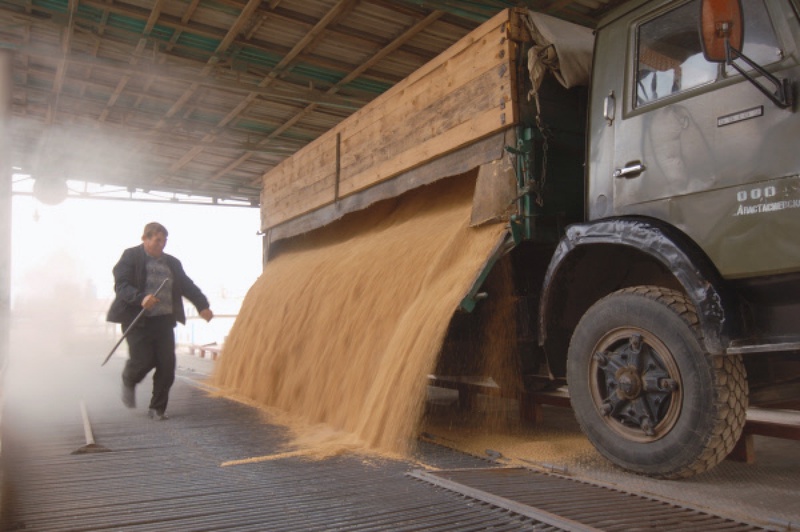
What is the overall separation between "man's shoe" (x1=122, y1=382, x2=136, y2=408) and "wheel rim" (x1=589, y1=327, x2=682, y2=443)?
4.41m

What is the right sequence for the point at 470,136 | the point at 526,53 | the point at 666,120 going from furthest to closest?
the point at 470,136
the point at 526,53
the point at 666,120

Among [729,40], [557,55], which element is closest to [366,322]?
[557,55]

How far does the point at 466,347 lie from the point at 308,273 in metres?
2.58

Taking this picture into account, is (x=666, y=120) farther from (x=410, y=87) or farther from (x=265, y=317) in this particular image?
(x=265, y=317)

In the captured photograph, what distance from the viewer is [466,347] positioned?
485cm

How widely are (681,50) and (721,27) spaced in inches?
27.1

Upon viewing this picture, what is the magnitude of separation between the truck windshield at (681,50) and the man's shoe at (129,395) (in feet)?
16.5

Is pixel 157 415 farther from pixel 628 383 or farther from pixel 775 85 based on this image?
pixel 775 85

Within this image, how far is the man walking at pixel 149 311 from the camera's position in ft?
19.1

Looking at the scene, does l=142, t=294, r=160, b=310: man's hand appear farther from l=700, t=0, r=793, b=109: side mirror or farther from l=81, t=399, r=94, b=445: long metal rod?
l=700, t=0, r=793, b=109: side mirror

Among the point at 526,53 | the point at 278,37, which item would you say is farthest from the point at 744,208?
the point at 278,37

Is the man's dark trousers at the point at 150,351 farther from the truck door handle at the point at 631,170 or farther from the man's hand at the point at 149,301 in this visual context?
the truck door handle at the point at 631,170

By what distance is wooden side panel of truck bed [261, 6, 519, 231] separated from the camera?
13.8 feet

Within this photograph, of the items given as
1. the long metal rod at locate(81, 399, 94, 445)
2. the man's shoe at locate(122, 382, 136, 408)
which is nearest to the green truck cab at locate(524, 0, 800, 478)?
the long metal rod at locate(81, 399, 94, 445)
